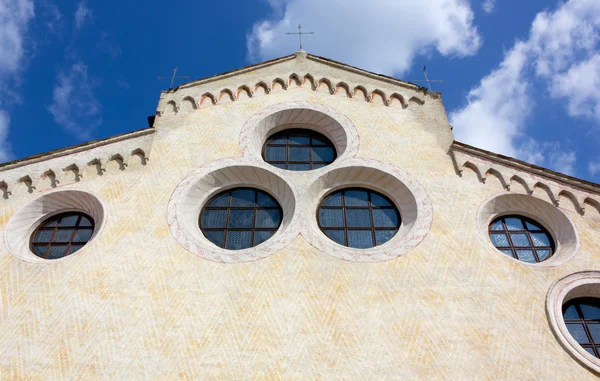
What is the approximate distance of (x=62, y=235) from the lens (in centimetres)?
1063

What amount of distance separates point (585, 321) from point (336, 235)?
4.70 metres

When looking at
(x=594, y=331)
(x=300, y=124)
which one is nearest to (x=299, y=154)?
(x=300, y=124)

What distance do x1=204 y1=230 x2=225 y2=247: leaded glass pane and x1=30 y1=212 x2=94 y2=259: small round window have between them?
235 cm


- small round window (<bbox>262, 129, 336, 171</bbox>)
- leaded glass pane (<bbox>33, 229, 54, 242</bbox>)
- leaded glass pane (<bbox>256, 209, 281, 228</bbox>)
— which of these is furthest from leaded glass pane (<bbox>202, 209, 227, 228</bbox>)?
leaded glass pane (<bbox>33, 229, 54, 242</bbox>)

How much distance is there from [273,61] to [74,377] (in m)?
9.49

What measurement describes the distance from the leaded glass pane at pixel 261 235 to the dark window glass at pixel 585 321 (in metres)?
5.60

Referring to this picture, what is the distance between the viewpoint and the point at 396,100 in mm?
13391

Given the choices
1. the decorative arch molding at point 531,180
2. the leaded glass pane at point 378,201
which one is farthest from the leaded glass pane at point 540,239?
the leaded glass pane at point 378,201

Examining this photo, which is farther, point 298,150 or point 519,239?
point 298,150

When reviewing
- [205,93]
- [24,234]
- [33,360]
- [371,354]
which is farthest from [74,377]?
[205,93]

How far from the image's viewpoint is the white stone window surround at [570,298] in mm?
8195

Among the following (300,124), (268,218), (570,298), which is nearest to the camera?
(570,298)

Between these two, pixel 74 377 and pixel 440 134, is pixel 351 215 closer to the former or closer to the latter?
pixel 440 134

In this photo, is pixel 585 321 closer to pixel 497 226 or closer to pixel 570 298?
pixel 570 298
